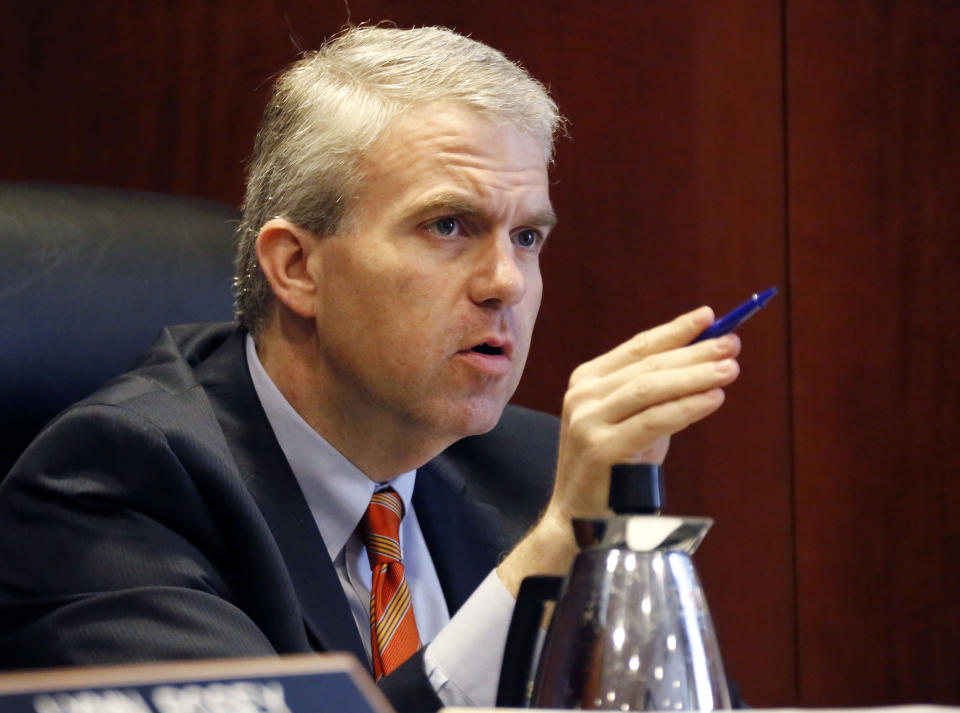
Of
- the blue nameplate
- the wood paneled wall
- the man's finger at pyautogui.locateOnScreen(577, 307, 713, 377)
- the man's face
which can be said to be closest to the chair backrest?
the man's face

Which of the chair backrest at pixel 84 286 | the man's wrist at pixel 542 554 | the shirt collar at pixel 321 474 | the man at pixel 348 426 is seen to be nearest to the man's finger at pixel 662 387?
the man at pixel 348 426

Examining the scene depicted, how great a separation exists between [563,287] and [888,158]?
0.51 meters

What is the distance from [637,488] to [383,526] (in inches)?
28.5

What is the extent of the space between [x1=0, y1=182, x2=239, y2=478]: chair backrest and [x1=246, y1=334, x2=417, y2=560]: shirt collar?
12cm

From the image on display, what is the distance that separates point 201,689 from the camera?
414mm

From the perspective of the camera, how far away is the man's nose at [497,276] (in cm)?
122

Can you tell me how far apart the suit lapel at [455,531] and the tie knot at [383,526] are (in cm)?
4

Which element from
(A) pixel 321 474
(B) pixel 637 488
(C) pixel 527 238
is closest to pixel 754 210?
(C) pixel 527 238

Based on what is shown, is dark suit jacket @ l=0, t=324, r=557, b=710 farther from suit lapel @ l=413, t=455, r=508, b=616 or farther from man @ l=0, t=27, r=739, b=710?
suit lapel @ l=413, t=455, r=508, b=616

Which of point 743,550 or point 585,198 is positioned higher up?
point 585,198

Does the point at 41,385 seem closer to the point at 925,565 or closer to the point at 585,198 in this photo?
the point at 585,198

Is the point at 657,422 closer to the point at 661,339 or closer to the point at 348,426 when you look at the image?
the point at 661,339

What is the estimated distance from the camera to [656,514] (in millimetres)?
632

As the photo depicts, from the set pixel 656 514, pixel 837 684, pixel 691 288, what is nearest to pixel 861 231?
pixel 691 288
